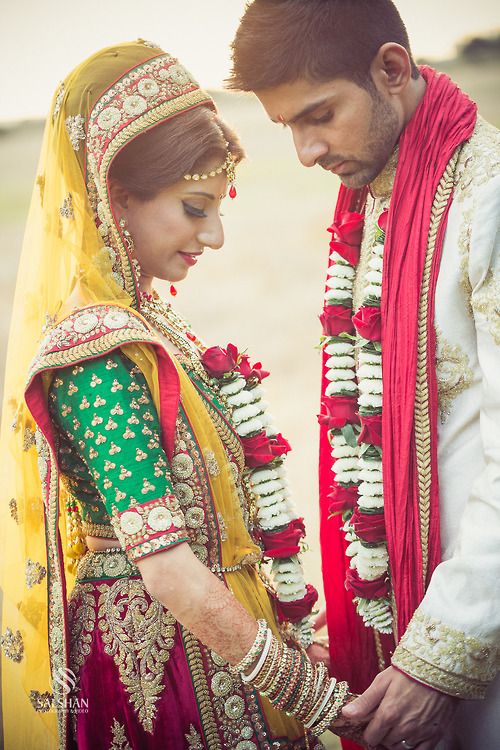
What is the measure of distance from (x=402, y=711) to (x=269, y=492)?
2.20ft

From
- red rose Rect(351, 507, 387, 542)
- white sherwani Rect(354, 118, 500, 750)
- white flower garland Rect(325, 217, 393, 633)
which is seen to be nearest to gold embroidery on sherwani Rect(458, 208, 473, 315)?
white sherwani Rect(354, 118, 500, 750)

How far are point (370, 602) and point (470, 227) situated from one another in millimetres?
983

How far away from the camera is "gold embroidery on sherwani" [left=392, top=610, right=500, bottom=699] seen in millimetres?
1637

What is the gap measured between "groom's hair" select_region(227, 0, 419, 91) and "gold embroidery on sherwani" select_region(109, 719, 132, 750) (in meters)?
1.60

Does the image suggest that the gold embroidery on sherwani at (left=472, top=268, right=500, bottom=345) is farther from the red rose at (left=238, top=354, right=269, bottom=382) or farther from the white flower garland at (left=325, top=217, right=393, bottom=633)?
the red rose at (left=238, top=354, right=269, bottom=382)

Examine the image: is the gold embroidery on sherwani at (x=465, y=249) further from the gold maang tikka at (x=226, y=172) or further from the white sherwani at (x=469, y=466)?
the gold maang tikka at (x=226, y=172)

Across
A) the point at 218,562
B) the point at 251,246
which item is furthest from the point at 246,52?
the point at 251,246

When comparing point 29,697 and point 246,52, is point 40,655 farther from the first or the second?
point 246,52

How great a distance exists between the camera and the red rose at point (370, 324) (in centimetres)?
191

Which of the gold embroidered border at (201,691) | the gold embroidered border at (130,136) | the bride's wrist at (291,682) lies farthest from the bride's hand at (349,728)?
the gold embroidered border at (130,136)

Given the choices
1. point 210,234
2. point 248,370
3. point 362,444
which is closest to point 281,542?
point 362,444

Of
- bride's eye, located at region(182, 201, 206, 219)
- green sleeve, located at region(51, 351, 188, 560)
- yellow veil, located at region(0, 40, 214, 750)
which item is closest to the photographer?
green sleeve, located at region(51, 351, 188, 560)

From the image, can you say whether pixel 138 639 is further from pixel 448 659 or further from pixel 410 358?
pixel 410 358

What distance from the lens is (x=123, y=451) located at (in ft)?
5.32
